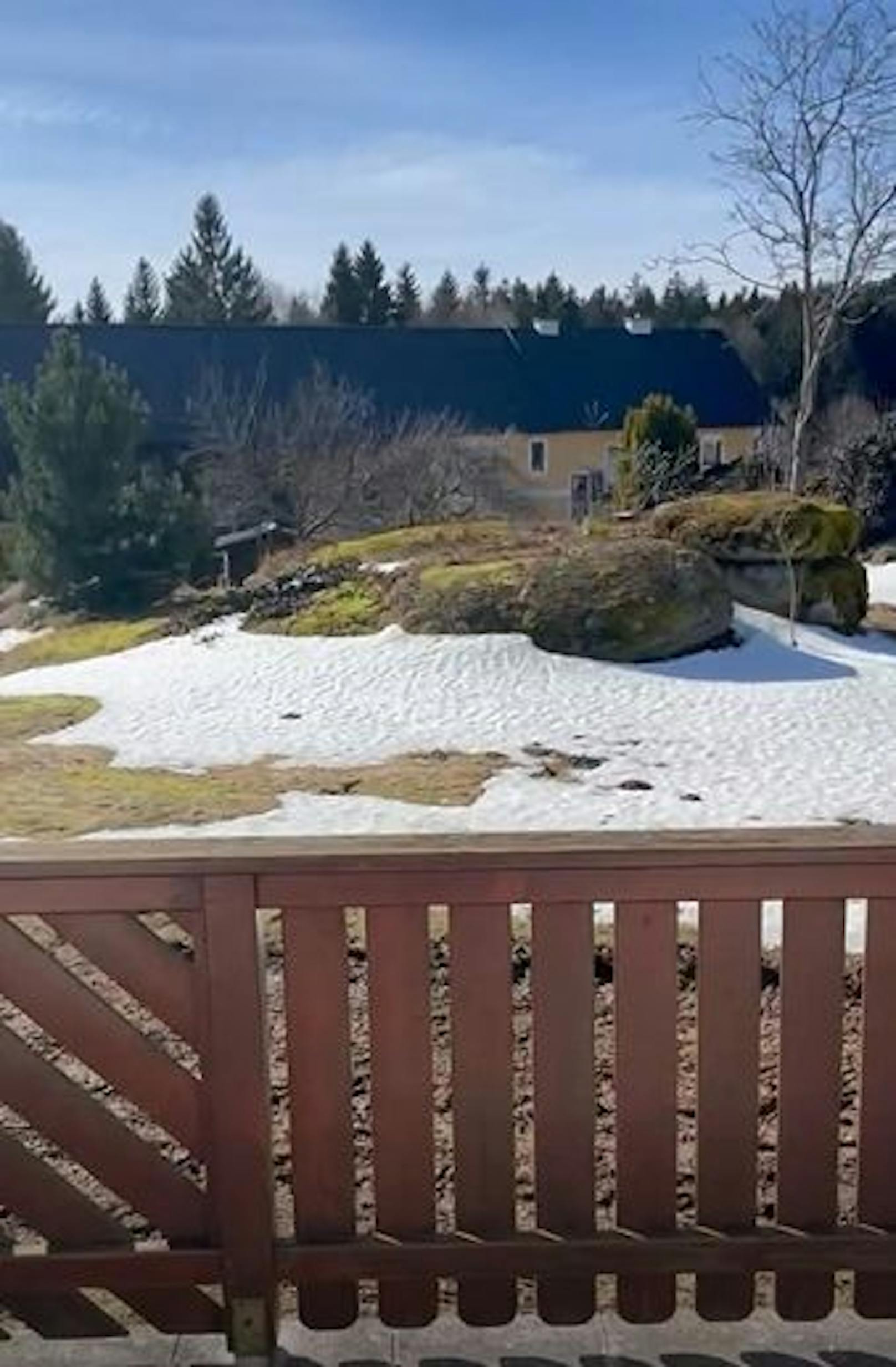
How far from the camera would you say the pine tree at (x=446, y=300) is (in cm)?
4547

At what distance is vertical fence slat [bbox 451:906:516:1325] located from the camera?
1.77 m

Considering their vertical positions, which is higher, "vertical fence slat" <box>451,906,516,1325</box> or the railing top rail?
the railing top rail

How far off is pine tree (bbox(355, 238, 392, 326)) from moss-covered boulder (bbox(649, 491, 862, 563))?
105 feet

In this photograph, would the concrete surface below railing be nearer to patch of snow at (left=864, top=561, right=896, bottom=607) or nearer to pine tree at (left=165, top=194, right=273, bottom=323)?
patch of snow at (left=864, top=561, right=896, bottom=607)

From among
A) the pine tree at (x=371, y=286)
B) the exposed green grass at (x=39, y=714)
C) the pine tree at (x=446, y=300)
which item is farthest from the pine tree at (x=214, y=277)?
the exposed green grass at (x=39, y=714)

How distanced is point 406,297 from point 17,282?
13680mm

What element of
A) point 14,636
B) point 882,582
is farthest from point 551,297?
point 14,636

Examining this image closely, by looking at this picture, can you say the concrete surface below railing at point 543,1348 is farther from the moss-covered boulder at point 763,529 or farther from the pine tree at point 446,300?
the pine tree at point 446,300

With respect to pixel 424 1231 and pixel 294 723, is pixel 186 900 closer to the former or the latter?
pixel 424 1231

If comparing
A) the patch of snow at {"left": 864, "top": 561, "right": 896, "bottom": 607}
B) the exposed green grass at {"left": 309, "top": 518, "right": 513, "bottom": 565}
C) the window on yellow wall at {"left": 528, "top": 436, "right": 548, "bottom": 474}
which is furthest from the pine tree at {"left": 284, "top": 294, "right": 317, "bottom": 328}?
the exposed green grass at {"left": 309, "top": 518, "right": 513, "bottom": 565}

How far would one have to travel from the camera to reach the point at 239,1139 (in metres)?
1.81

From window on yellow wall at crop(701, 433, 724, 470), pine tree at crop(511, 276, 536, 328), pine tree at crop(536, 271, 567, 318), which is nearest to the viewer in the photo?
window on yellow wall at crop(701, 433, 724, 470)

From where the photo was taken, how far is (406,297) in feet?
151

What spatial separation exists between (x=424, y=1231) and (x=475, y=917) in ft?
1.70
